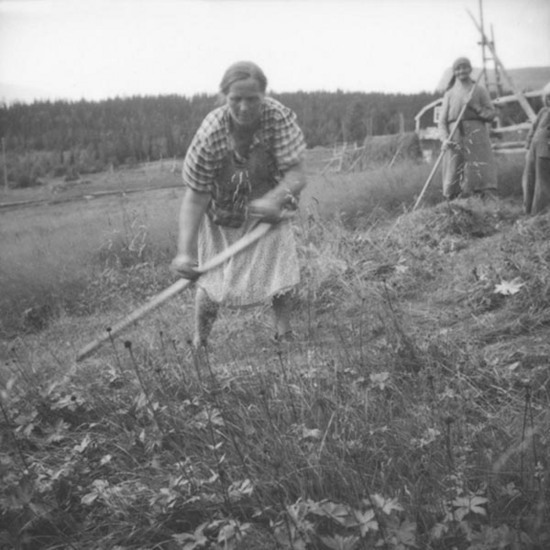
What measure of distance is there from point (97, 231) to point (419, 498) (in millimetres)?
8748

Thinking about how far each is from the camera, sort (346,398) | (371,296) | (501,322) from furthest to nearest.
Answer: (371,296)
(501,322)
(346,398)

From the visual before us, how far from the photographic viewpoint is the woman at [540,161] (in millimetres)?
5340

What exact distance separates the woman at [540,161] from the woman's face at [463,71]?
3.55 ft

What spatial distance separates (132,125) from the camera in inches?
2448

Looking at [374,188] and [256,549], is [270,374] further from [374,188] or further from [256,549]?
[374,188]

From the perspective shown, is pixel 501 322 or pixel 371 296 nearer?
pixel 501 322

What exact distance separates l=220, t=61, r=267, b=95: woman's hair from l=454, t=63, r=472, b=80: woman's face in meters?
5.11

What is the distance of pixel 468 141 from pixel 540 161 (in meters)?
1.26

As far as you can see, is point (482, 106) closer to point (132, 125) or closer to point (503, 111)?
point (503, 111)

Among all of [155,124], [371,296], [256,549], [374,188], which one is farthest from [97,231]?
[155,124]

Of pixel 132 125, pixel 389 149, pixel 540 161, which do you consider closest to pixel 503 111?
pixel 389 149

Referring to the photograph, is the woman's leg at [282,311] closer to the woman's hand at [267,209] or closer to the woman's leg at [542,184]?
the woman's hand at [267,209]

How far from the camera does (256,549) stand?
1.29 m

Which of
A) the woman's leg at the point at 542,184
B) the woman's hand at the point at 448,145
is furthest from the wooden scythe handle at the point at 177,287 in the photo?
the woman's hand at the point at 448,145
